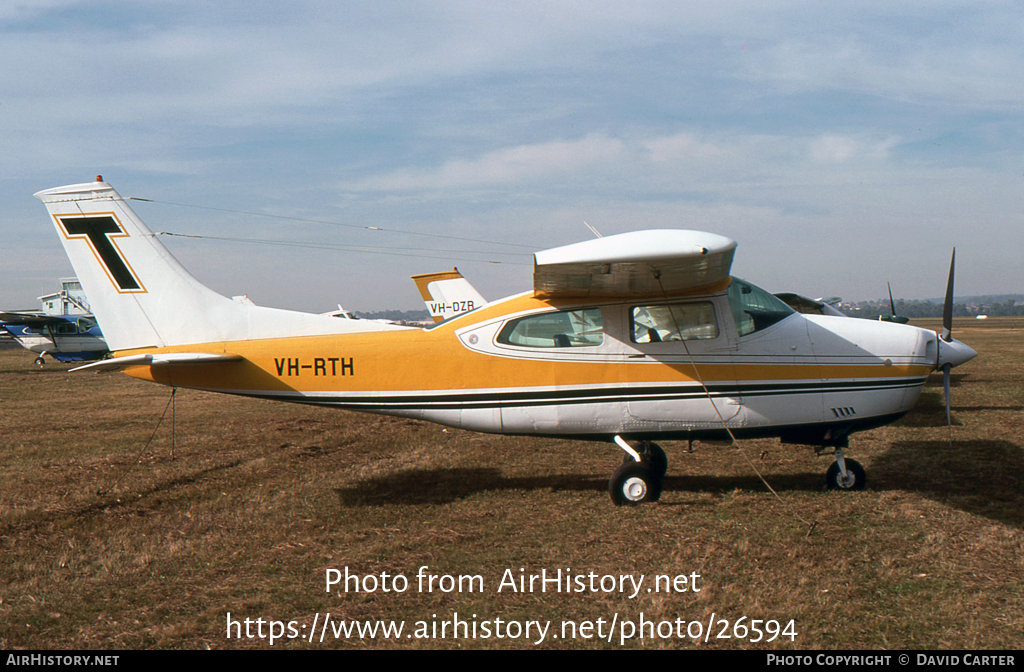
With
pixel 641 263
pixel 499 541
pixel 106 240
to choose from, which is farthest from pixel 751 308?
pixel 106 240

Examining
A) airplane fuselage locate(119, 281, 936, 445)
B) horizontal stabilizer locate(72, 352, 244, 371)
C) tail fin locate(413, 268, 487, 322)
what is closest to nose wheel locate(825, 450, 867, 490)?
airplane fuselage locate(119, 281, 936, 445)

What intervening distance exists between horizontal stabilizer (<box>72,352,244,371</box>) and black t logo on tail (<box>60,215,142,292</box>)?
2.88 feet

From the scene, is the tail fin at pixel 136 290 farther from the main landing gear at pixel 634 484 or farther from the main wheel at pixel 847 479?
the main wheel at pixel 847 479

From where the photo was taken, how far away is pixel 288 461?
9305mm

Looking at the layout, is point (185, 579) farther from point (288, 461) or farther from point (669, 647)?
point (288, 461)

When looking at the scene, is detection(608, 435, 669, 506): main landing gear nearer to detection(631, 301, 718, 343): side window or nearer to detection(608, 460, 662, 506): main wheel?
detection(608, 460, 662, 506): main wheel

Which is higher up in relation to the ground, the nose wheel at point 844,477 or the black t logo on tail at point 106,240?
the black t logo on tail at point 106,240

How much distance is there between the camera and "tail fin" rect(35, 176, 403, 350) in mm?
7168

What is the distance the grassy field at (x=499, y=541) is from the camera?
4.25 meters

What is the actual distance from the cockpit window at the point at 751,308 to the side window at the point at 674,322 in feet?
0.96

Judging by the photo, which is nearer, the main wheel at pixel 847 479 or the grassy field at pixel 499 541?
the grassy field at pixel 499 541

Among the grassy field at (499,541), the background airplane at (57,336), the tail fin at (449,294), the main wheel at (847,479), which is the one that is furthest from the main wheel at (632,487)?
the background airplane at (57,336)

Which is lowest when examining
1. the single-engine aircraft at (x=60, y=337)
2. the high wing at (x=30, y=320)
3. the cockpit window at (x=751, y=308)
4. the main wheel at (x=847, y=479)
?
the single-engine aircraft at (x=60, y=337)

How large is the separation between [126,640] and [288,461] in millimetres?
5288
